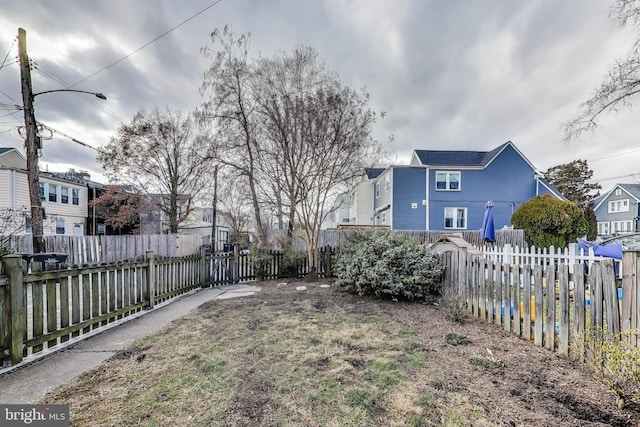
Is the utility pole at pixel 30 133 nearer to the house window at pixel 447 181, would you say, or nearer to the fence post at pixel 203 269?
the fence post at pixel 203 269

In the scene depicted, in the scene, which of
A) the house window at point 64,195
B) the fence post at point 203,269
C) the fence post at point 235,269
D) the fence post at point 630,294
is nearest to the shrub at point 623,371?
the fence post at point 630,294

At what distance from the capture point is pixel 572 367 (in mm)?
3051

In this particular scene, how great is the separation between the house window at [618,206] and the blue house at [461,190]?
24540 mm

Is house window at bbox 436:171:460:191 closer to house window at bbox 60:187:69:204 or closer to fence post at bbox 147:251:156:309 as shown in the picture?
fence post at bbox 147:251:156:309

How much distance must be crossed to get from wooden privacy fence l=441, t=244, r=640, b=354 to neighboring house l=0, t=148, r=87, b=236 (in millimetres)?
22953

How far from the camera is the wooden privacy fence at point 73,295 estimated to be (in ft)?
10.1

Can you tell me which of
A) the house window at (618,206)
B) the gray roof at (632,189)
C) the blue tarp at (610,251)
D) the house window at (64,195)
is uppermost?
the gray roof at (632,189)

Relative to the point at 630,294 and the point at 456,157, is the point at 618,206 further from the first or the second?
the point at 630,294

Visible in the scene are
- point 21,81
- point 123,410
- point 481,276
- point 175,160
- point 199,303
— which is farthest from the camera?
point 175,160

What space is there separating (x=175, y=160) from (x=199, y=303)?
51.7 ft

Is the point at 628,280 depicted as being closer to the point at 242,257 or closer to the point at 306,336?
the point at 306,336

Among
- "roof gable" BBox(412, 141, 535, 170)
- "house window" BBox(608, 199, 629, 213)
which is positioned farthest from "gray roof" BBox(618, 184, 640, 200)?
"roof gable" BBox(412, 141, 535, 170)

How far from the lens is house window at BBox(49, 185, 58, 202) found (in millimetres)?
20000

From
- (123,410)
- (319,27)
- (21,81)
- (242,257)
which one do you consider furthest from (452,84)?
(21,81)
